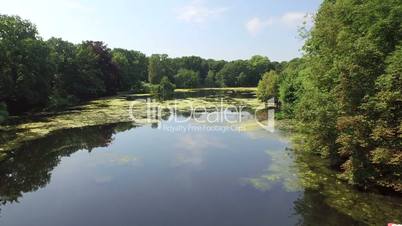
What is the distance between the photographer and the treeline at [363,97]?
40.7 feet

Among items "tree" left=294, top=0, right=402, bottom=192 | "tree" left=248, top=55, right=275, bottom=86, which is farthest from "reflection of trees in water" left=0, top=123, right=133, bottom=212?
"tree" left=248, top=55, right=275, bottom=86

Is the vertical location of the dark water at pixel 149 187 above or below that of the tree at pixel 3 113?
below

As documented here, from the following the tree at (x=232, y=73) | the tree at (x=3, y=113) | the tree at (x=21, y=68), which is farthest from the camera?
the tree at (x=232, y=73)

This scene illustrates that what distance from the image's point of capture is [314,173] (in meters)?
16.3

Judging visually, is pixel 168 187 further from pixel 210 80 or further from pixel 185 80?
pixel 210 80

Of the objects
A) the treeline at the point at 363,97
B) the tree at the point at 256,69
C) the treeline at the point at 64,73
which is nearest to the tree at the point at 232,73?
the treeline at the point at 64,73

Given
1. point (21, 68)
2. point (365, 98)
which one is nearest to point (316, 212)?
point (365, 98)

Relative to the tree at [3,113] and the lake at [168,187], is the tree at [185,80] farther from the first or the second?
the lake at [168,187]

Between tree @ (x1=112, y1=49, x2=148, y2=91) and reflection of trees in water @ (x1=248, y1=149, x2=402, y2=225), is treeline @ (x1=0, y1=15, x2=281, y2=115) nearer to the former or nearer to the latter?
tree @ (x1=112, y1=49, x2=148, y2=91)

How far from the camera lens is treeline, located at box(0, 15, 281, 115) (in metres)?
38.9

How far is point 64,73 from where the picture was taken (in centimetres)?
5803

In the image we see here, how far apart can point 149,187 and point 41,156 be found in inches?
328

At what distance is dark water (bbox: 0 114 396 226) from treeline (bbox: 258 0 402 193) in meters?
2.49

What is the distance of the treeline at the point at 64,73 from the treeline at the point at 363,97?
28.1 m
